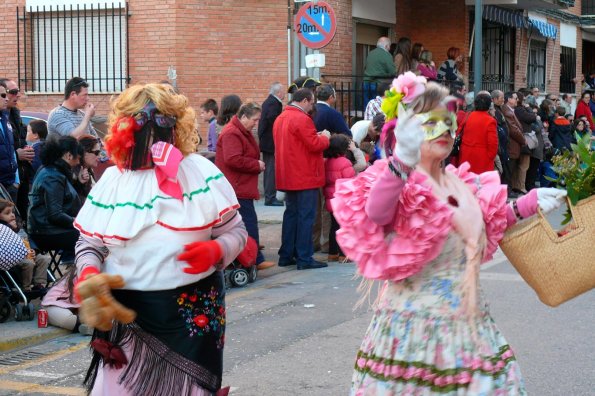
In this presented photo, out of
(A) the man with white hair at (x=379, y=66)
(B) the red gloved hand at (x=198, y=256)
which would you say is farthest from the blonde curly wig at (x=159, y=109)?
(A) the man with white hair at (x=379, y=66)

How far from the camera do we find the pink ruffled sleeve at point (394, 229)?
3.90m

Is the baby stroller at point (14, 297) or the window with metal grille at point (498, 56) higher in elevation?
the window with metal grille at point (498, 56)

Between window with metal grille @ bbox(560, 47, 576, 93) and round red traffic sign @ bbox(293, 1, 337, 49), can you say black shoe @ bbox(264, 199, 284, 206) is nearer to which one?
round red traffic sign @ bbox(293, 1, 337, 49)

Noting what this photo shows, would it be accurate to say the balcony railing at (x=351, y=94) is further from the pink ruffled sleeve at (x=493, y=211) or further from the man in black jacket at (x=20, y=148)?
the pink ruffled sleeve at (x=493, y=211)

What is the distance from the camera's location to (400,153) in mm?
3582

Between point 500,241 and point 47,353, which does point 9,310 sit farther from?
point 500,241

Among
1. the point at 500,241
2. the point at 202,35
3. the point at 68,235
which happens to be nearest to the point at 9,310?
the point at 68,235

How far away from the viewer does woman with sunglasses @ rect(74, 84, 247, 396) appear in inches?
172

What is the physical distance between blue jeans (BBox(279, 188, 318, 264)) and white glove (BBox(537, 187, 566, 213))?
6.90 metres

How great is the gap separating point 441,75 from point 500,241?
1750 cm

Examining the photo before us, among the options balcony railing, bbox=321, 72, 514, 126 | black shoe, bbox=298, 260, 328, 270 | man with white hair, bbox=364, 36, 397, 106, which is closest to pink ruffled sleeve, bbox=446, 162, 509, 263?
black shoe, bbox=298, 260, 328, 270

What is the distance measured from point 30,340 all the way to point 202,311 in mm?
3923

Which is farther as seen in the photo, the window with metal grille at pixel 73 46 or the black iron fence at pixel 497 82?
the black iron fence at pixel 497 82

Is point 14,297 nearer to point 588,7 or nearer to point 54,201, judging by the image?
point 54,201
